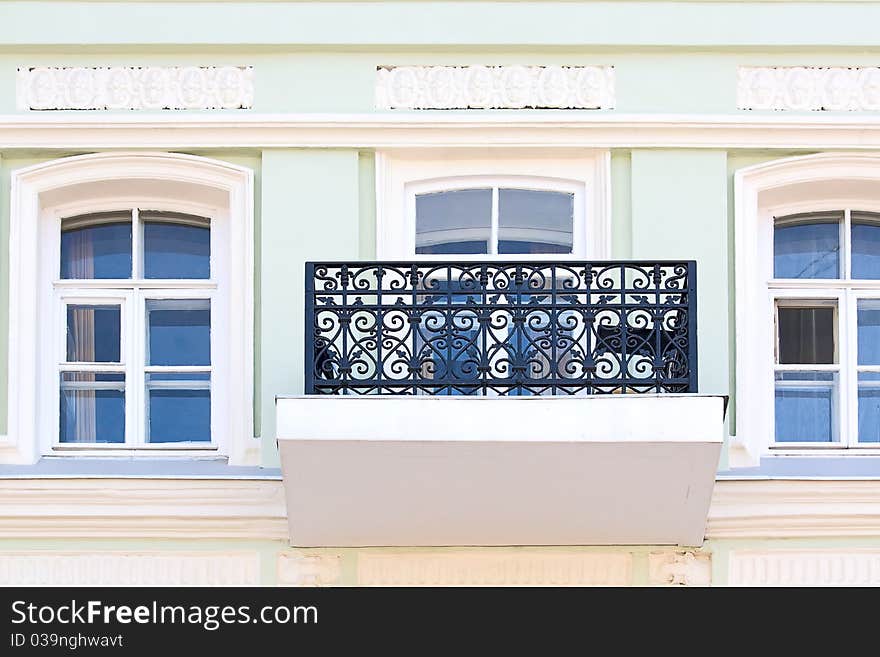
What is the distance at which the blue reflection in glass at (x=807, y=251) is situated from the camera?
8406mm

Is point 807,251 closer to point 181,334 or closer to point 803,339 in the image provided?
point 803,339

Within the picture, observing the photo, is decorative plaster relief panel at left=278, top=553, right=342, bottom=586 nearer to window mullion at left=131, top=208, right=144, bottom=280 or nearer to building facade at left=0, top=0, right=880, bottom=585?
building facade at left=0, top=0, right=880, bottom=585

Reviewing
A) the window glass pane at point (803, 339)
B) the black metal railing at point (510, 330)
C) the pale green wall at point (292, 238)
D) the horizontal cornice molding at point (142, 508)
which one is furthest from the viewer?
the window glass pane at point (803, 339)

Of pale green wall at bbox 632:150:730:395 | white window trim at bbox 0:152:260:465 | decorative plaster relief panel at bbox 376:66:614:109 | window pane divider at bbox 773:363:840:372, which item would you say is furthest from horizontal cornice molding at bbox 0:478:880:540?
decorative plaster relief panel at bbox 376:66:614:109

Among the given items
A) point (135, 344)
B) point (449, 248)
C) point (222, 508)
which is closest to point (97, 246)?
point (135, 344)

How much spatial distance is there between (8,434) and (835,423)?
15.6 ft

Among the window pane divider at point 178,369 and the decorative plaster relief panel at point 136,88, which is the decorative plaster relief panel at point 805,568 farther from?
the decorative plaster relief panel at point 136,88

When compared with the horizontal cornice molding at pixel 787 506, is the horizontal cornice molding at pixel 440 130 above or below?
above

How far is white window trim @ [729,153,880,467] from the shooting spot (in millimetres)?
7992

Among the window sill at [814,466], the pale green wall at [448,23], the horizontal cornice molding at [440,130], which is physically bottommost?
the window sill at [814,466]

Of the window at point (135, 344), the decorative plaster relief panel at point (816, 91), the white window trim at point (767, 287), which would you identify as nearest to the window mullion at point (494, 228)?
the white window trim at point (767, 287)

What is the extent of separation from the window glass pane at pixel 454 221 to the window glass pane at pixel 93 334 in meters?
1.85

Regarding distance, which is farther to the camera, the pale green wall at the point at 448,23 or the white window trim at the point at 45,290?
the pale green wall at the point at 448,23

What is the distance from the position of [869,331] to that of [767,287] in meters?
0.68
